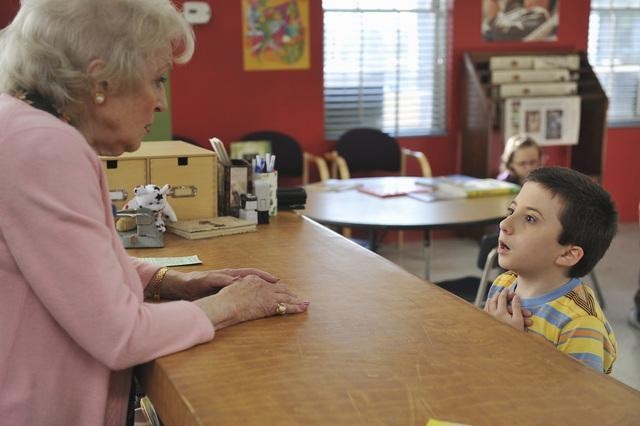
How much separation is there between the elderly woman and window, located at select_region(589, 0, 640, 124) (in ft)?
20.3

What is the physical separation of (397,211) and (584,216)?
1.98 metres

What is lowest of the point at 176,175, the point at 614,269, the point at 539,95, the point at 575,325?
the point at 614,269

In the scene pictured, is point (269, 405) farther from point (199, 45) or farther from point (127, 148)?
Result: point (199, 45)

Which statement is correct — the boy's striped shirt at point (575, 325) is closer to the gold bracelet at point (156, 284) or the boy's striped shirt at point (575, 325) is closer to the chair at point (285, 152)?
the gold bracelet at point (156, 284)

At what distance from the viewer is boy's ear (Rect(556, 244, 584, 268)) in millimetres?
1844

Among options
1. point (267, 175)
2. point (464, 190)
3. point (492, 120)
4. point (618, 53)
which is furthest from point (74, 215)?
point (618, 53)

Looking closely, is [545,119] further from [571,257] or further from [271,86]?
[571,257]

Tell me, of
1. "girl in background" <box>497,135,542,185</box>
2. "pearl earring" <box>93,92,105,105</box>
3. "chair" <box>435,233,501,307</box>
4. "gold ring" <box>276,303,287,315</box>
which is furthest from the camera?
"girl in background" <box>497,135,542,185</box>

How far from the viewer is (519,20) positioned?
6.54 meters

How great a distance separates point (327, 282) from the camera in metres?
1.82

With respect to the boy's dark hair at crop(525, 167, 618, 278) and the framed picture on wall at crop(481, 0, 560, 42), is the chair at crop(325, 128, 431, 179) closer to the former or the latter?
the framed picture on wall at crop(481, 0, 560, 42)

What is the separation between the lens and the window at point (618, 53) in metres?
7.01

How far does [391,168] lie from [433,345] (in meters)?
4.71

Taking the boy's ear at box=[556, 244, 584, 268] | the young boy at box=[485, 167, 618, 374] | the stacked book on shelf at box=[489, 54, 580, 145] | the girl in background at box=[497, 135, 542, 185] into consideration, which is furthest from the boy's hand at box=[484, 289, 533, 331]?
the stacked book on shelf at box=[489, 54, 580, 145]
